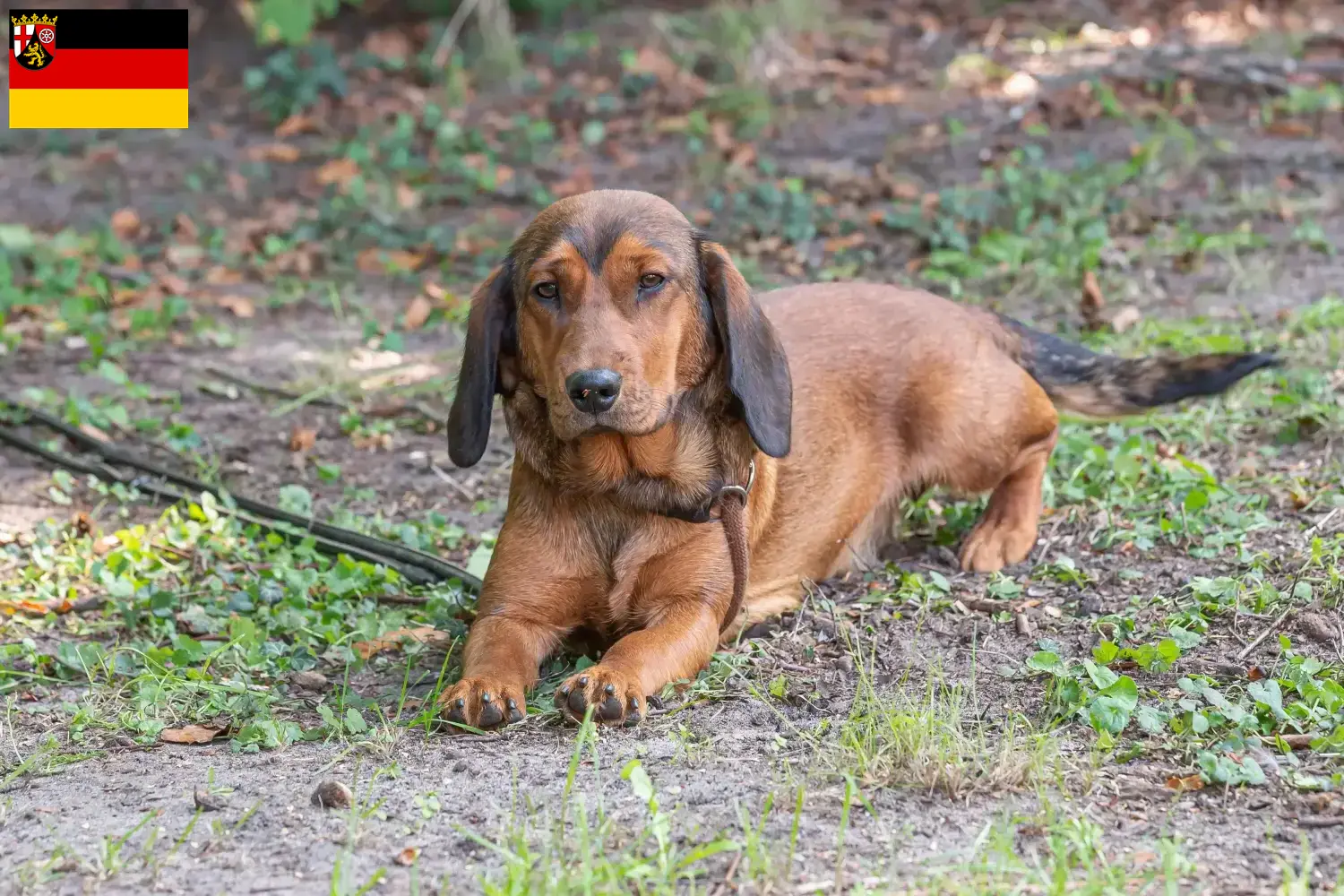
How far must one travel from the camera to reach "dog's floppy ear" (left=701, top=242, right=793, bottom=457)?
14.9ft

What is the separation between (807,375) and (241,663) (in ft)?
6.95

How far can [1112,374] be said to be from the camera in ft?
19.5

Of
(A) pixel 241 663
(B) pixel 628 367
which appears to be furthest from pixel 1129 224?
(A) pixel 241 663

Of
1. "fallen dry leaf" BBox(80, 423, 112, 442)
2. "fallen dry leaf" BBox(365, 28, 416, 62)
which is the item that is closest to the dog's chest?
"fallen dry leaf" BBox(80, 423, 112, 442)

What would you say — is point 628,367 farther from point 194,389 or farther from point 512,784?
point 194,389

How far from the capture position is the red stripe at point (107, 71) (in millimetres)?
9977

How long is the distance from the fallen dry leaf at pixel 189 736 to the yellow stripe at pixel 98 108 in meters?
7.34

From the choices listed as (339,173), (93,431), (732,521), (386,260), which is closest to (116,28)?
(339,173)

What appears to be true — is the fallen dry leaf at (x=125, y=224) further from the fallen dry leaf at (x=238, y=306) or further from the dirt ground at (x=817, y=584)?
→ the fallen dry leaf at (x=238, y=306)

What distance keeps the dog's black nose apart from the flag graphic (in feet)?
23.0

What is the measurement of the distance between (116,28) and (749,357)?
8424mm

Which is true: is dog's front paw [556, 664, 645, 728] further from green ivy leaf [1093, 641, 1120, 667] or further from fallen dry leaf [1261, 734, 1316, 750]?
fallen dry leaf [1261, 734, 1316, 750]

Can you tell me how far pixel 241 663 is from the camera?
4.71m

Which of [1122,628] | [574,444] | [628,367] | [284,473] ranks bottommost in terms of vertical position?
[284,473]
